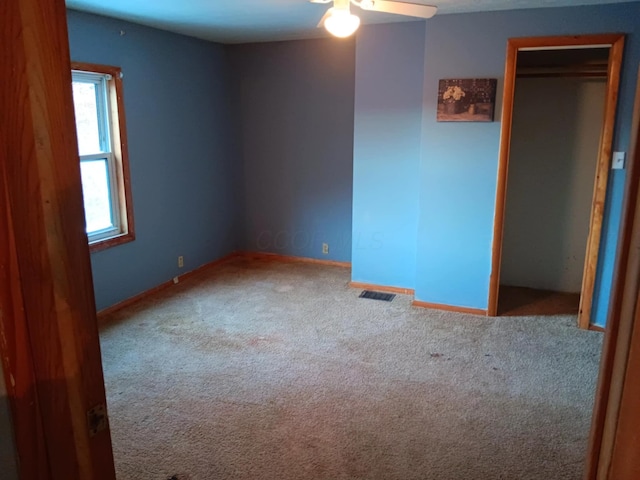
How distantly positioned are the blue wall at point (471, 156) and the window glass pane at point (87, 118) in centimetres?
259

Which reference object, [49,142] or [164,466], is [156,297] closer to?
[164,466]

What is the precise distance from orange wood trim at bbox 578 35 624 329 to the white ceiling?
1.34ft

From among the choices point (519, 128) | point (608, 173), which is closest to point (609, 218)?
point (608, 173)

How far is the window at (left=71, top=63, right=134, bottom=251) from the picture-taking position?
3777mm

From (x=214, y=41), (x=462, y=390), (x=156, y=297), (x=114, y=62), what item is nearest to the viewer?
(x=462, y=390)

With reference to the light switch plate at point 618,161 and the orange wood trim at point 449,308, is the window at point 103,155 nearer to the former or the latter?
the orange wood trim at point 449,308

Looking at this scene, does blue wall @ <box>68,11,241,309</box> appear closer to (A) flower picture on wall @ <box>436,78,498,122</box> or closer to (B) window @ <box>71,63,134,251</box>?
(B) window @ <box>71,63,134,251</box>

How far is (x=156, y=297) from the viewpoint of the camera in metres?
4.36

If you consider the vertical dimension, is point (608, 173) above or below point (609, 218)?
above

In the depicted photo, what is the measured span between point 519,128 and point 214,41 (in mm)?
3070

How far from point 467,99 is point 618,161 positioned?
1.12 meters

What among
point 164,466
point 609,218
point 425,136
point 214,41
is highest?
point 214,41

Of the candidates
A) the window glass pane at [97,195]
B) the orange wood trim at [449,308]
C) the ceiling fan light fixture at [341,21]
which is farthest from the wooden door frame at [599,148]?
the window glass pane at [97,195]

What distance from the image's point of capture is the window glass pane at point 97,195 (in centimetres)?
387
